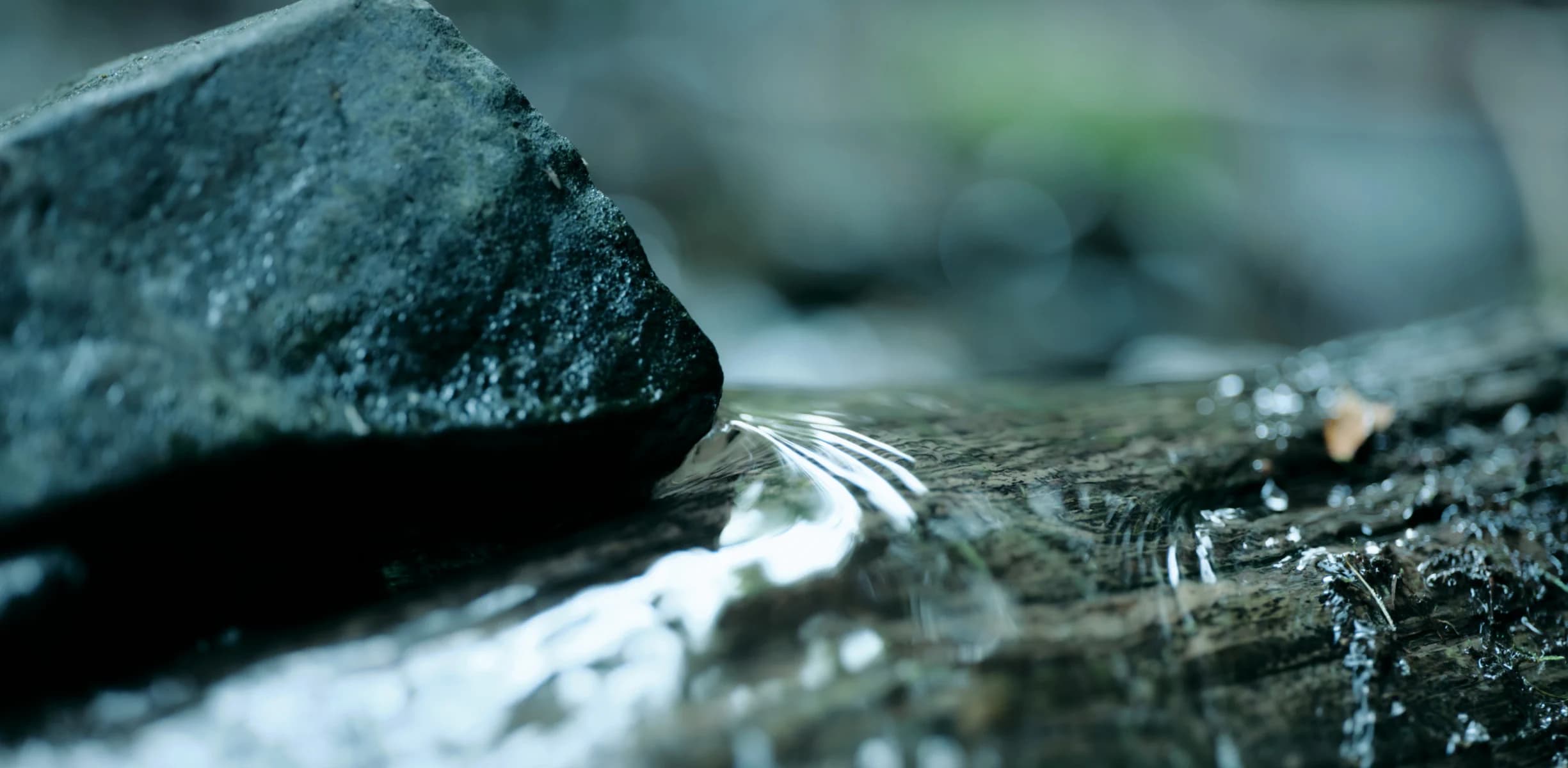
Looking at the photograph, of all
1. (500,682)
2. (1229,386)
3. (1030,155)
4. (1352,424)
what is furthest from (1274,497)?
(1030,155)

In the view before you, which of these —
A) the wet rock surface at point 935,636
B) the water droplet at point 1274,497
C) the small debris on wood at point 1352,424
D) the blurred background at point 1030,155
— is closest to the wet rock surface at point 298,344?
the wet rock surface at point 935,636

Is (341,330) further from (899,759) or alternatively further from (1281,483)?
(1281,483)

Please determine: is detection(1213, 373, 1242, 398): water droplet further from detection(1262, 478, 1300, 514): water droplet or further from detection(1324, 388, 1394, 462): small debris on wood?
detection(1262, 478, 1300, 514): water droplet

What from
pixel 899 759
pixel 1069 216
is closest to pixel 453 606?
pixel 899 759

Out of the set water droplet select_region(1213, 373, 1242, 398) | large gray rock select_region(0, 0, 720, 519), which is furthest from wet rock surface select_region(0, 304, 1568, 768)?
water droplet select_region(1213, 373, 1242, 398)

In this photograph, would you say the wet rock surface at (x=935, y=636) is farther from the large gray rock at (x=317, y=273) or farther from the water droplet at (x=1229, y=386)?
the water droplet at (x=1229, y=386)

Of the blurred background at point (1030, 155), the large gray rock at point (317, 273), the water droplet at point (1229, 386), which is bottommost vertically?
the water droplet at point (1229, 386)
